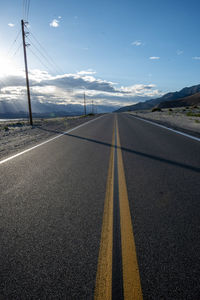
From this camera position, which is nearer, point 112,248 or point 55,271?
point 55,271

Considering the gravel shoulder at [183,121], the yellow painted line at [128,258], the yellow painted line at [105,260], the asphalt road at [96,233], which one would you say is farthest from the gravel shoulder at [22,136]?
the gravel shoulder at [183,121]

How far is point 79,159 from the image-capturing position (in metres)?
5.90

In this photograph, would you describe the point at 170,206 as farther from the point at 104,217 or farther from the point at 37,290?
the point at 37,290

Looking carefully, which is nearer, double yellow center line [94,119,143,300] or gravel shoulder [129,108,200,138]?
double yellow center line [94,119,143,300]

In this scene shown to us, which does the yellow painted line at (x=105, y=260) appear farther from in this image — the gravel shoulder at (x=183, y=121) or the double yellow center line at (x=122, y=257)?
the gravel shoulder at (x=183, y=121)

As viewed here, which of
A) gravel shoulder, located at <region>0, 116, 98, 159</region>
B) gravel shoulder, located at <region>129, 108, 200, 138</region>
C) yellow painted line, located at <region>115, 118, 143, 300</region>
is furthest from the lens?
Answer: gravel shoulder, located at <region>129, 108, 200, 138</region>

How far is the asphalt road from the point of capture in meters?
1.64

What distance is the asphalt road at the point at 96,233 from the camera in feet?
5.38

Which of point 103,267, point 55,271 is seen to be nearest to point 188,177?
point 103,267

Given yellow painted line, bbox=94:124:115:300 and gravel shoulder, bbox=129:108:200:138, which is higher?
gravel shoulder, bbox=129:108:200:138

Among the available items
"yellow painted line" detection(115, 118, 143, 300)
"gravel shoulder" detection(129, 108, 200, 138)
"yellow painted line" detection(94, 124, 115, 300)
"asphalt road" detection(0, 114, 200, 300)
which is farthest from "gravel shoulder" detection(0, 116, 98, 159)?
"gravel shoulder" detection(129, 108, 200, 138)

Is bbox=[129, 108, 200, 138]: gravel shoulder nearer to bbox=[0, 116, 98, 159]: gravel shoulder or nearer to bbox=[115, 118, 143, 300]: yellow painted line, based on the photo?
bbox=[0, 116, 98, 159]: gravel shoulder

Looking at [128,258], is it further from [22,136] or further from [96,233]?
[22,136]

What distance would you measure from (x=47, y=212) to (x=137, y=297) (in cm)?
173
